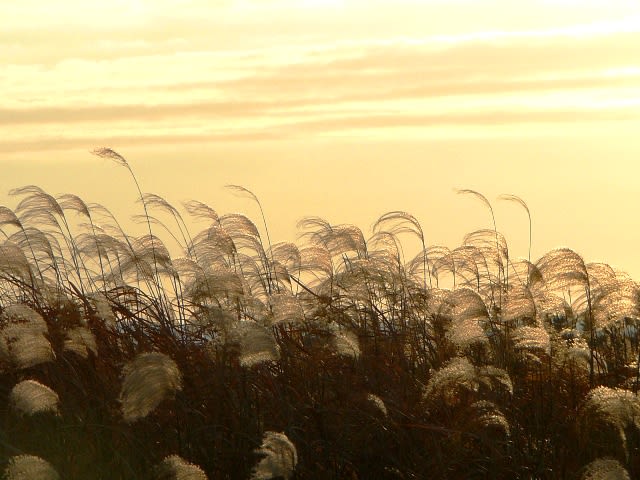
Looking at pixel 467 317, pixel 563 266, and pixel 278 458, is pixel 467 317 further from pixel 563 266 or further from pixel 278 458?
pixel 278 458

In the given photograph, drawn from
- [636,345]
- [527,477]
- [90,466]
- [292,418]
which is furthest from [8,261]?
[636,345]

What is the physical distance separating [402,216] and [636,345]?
6.03ft

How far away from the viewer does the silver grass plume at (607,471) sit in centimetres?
446

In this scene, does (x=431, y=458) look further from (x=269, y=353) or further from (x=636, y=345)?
(x=636, y=345)

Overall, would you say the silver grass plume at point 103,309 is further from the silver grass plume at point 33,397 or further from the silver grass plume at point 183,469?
the silver grass plume at point 183,469

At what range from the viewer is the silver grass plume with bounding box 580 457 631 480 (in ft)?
14.6

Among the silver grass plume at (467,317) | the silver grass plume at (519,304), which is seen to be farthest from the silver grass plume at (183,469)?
the silver grass plume at (519,304)

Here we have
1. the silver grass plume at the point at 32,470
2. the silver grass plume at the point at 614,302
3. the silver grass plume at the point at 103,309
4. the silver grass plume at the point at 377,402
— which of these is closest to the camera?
the silver grass plume at the point at 32,470

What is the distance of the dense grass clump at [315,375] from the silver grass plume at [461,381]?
0.06 feet

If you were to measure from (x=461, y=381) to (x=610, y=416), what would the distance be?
71cm

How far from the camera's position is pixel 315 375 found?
18.3 ft

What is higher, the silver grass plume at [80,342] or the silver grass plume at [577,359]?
the silver grass plume at [80,342]

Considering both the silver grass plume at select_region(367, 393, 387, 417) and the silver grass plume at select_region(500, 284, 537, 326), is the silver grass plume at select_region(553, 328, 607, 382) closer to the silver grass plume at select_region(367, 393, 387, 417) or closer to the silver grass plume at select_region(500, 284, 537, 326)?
the silver grass plume at select_region(500, 284, 537, 326)

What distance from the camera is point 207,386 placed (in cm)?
534
